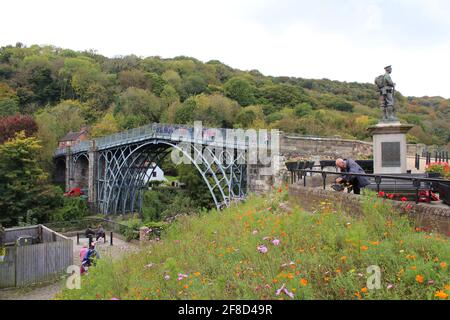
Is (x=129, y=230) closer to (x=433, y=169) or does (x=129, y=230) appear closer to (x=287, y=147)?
(x=287, y=147)

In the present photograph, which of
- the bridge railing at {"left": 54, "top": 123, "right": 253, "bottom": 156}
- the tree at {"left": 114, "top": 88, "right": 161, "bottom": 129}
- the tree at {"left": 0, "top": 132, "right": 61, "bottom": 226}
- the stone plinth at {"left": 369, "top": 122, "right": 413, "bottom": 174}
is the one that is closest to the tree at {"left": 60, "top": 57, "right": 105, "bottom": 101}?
the tree at {"left": 114, "top": 88, "right": 161, "bottom": 129}

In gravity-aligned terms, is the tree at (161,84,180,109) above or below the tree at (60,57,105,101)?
below

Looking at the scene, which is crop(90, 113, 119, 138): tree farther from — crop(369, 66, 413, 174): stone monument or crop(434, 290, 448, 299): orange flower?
crop(434, 290, 448, 299): orange flower

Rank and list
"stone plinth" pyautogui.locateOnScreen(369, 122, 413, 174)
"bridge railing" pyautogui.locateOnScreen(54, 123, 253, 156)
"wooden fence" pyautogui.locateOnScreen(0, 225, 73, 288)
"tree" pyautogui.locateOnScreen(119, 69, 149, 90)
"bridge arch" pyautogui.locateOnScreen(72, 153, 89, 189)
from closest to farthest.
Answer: "stone plinth" pyautogui.locateOnScreen(369, 122, 413, 174) < "wooden fence" pyautogui.locateOnScreen(0, 225, 73, 288) < "bridge railing" pyautogui.locateOnScreen(54, 123, 253, 156) < "bridge arch" pyautogui.locateOnScreen(72, 153, 89, 189) < "tree" pyautogui.locateOnScreen(119, 69, 149, 90)

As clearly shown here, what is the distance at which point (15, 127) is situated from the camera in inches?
1367

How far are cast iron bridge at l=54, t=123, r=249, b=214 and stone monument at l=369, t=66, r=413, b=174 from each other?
1278 centimetres

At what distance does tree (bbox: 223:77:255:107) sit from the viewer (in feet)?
229

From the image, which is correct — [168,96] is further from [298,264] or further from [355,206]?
[298,264]

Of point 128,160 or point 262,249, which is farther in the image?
point 128,160

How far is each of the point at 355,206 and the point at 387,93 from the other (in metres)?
6.15

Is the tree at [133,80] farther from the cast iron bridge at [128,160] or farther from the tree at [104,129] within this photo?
the cast iron bridge at [128,160]

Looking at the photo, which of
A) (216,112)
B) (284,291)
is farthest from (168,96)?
(284,291)

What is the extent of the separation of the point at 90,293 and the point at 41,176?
25517 mm

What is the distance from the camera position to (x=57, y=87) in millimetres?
71500
